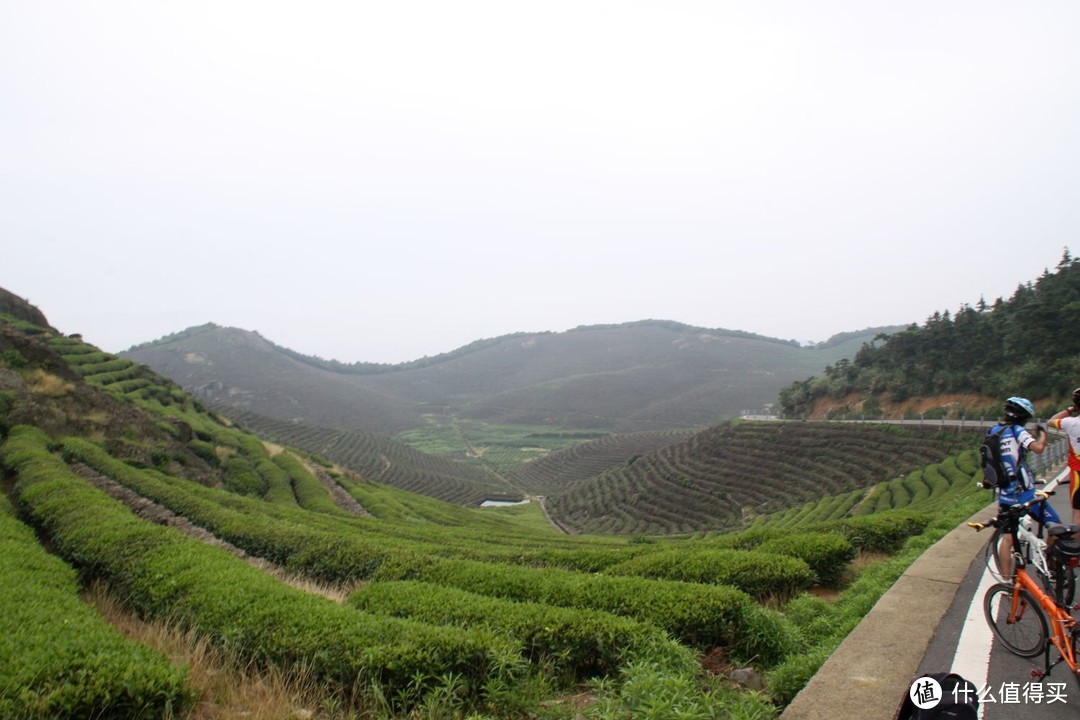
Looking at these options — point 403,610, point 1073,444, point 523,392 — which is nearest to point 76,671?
point 403,610

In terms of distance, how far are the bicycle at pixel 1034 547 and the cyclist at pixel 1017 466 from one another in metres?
0.07

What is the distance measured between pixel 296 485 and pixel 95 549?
22.4m

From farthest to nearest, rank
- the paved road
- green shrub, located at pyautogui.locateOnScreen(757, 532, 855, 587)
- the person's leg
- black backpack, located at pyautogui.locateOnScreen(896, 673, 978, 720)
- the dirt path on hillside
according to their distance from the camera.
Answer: the dirt path on hillside, green shrub, located at pyautogui.locateOnScreen(757, 532, 855, 587), the person's leg, the paved road, black backpack, located at pyautogui.locateOnScreen(896, 673, 978, 720)

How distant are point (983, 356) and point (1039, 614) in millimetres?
60459

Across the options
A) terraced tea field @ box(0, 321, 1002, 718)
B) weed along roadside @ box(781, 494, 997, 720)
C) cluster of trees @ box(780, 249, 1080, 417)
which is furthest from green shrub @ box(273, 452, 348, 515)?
cluster of trees @ box(780, 249, 1080, 417)

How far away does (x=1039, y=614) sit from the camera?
13.9ft

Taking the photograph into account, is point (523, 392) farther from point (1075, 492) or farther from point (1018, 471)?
point (1018, 471)

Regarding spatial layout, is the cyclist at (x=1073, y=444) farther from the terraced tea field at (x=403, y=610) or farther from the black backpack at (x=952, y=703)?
the black backpack at (x=952, y=703)

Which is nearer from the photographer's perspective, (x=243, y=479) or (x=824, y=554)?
(x=824, y=554)

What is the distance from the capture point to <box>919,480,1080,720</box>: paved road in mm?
3865

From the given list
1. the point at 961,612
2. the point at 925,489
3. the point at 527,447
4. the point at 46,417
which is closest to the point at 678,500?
the point at 925,489

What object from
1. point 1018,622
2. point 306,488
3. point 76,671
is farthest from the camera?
point 306,488

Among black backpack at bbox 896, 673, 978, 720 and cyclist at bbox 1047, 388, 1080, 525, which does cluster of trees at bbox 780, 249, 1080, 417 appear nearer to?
cyclist at bbox 1047, 388, 1080, 525

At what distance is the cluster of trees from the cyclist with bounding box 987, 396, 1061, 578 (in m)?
43.8
